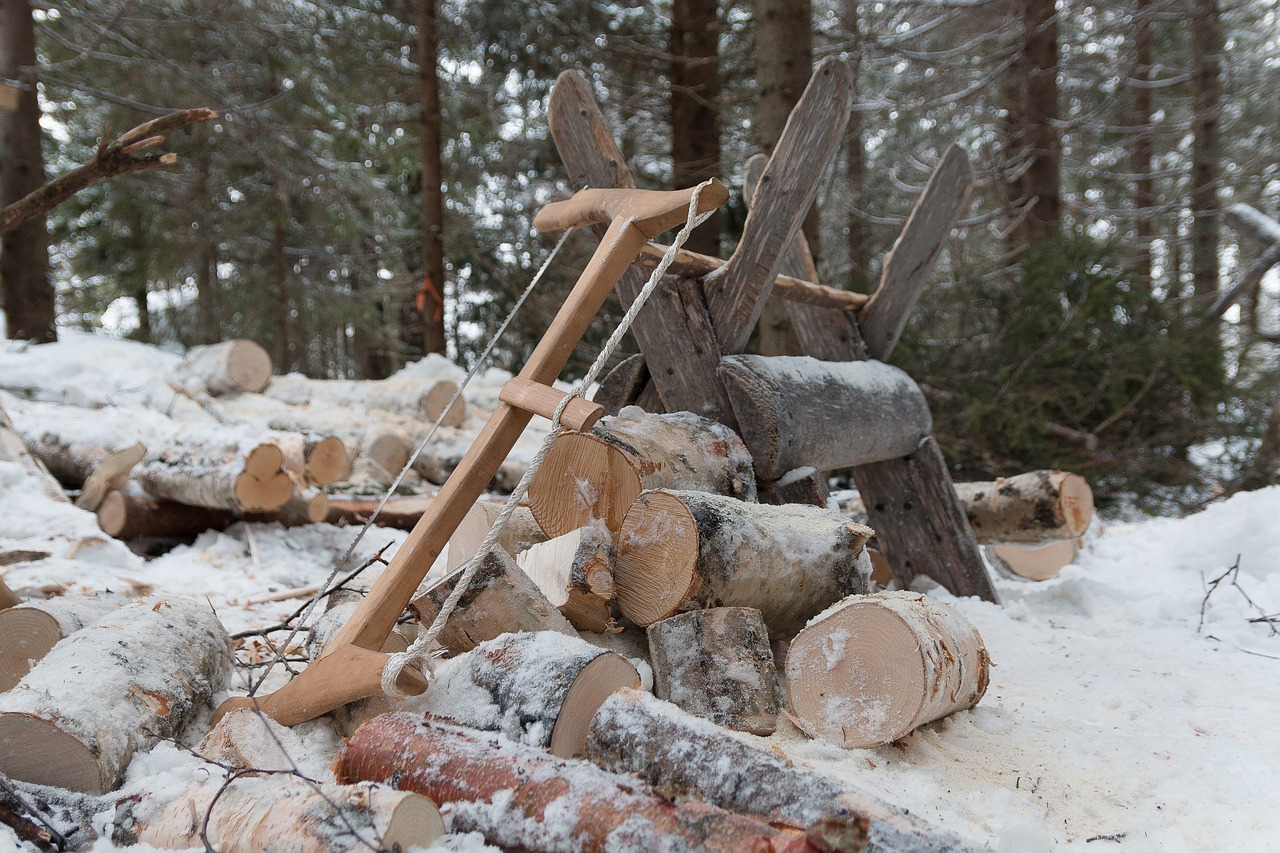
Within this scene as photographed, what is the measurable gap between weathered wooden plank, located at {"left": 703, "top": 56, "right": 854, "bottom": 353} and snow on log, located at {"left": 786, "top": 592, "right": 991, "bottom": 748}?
1.17 meters

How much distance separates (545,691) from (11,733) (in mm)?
995

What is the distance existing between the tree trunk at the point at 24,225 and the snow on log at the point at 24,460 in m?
3.60

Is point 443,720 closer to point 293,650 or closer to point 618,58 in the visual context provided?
point 293,650

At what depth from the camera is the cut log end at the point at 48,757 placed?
1655 mm

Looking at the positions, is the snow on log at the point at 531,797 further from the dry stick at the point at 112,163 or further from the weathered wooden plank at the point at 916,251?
the weathered wooden plank at the point at 916,251

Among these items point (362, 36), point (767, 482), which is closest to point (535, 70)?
point (362, 36)

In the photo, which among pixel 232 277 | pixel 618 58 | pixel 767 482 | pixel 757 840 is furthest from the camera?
pixel 232 277

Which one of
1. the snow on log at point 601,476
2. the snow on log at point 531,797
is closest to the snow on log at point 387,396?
the snow on log at point 601,476

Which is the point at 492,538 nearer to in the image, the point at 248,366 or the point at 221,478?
the point at 221,478

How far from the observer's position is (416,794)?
4.51 ft

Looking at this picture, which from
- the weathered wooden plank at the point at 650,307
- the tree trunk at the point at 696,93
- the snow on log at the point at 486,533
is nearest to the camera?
the snow on log at the point at 486,533

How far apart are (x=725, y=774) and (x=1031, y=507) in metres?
3.29

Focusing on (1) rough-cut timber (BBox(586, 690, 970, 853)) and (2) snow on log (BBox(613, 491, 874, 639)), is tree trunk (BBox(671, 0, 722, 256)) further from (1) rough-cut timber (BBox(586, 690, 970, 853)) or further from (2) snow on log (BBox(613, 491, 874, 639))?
(1) rough-cut timber (BBox(586, 690, 970, 853))

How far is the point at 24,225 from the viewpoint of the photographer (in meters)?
7.61
